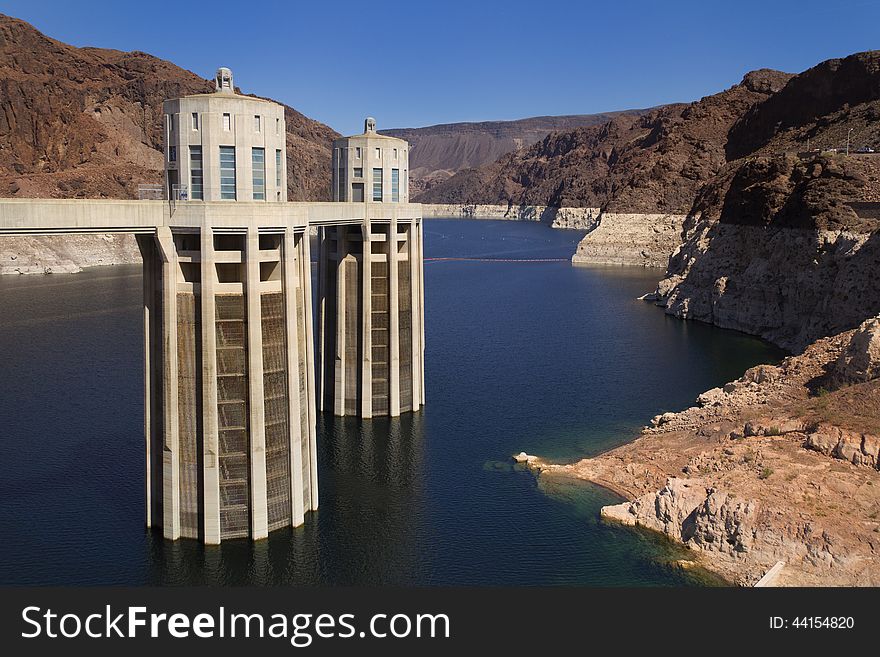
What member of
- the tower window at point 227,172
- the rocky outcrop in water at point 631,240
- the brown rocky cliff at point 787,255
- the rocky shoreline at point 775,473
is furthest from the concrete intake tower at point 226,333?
the rocky outcrop in water at point 631,240

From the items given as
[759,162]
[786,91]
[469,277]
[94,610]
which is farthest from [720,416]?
[786,91]

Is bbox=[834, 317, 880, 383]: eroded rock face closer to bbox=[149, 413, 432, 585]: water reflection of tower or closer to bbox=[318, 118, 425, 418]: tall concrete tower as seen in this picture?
bbox=[149, 413, 432, 585]: water reflection of tower

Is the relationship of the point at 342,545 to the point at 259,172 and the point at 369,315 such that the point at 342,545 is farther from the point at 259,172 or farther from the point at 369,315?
the point at 369,315

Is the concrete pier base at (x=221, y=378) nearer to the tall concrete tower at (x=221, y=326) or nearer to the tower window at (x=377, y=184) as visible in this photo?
the tall concrete tower at (x=221, y=326)

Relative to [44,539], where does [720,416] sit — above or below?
above

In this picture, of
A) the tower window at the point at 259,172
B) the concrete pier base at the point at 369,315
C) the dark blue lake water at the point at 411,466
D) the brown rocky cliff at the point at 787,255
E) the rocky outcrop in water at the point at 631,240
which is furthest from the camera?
the rocky outcrop in water at the point at 631,240

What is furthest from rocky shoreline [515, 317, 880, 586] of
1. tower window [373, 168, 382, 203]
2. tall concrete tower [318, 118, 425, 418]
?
tower window [373, 168, 382, 203]

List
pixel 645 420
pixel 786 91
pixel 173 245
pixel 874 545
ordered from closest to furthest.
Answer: pixel 874 545 < pixel 173 245 < pixel 645 420 < pixel 786 91

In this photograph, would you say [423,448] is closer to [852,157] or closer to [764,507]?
[764,507]
